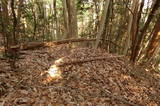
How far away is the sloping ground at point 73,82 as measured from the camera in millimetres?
3303

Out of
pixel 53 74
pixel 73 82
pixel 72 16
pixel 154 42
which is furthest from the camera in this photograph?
pixel 72 16

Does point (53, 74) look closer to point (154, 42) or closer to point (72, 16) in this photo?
point (72, 16)

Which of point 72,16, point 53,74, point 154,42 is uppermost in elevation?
point 72,16

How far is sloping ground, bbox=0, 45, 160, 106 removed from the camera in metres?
3.30

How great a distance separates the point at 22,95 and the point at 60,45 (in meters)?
3.53

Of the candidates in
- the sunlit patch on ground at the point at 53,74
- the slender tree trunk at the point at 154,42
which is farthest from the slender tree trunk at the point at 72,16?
the sunlit patch on ground at the point at 53,74

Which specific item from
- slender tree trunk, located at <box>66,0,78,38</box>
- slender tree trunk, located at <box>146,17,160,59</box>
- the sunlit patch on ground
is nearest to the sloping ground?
the sunlit patch on ground

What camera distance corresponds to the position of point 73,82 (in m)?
3.97

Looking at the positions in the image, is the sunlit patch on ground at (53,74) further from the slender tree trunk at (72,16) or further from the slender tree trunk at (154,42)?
the slender tree trunk at (154,42)

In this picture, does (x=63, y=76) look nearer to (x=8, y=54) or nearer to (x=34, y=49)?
(x=8, y=54)

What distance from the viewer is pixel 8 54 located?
4527mm

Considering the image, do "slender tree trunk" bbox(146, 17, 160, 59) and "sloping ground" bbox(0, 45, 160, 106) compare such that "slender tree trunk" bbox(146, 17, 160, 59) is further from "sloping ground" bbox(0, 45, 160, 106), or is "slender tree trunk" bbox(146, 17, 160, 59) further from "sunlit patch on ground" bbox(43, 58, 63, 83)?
"sunlit patch on ground" bbox(43, 58, 63, 83)

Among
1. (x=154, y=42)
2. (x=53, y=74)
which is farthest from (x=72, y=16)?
(x=53, y=74)

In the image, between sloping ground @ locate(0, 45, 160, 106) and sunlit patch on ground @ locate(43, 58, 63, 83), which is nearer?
sloping ground @ locate(0, 45, 160, 106)
